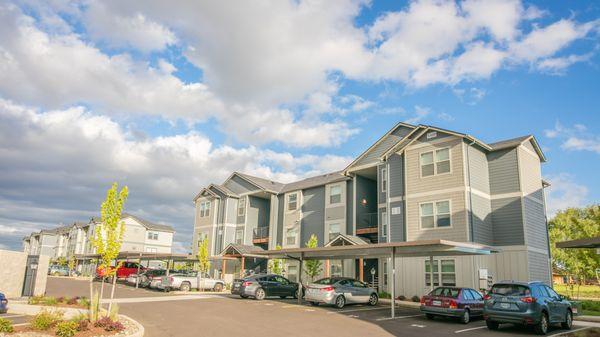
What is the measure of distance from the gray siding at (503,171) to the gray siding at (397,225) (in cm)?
530

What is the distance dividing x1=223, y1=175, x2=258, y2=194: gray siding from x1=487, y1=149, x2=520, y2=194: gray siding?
72.0ft

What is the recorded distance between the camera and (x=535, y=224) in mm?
25094

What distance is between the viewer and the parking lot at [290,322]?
13445 mm

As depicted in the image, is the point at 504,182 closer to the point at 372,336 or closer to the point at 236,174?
the point at 372,336

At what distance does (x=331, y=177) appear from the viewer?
36.2 m

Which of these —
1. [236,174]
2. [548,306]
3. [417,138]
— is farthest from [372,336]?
[236,174]

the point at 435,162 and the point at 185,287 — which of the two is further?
the point at 185,287

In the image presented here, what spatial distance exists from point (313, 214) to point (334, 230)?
132 inches

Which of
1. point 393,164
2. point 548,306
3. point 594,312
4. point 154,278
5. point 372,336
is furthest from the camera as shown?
point 154,278

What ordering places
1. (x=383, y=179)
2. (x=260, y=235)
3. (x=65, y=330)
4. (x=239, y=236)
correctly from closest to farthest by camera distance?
(x=65, y=330), (x=383, y=179), (x=260, y=235), (x=239, y=236)

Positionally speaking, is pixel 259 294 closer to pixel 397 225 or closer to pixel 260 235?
pixel 397 225

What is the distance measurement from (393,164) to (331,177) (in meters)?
8.70

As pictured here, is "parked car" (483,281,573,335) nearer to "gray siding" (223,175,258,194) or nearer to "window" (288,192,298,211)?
"window" (288,192,298,211)

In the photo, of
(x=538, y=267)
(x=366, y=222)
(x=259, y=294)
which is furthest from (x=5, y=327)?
(x=366, y=222)
